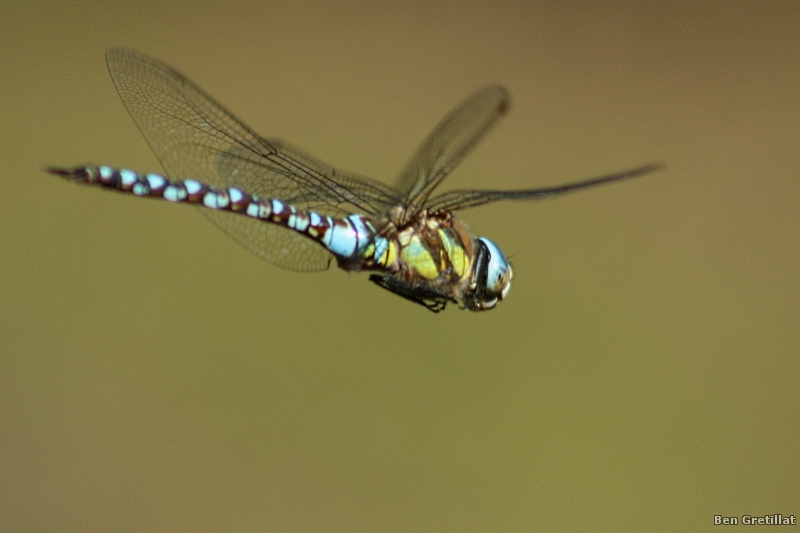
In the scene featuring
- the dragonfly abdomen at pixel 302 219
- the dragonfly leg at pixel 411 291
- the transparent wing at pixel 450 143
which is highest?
the transparent wing at pixel 450 143

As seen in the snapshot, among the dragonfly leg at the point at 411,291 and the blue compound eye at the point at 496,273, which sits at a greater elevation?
the blue compound eye at the point at 496,273

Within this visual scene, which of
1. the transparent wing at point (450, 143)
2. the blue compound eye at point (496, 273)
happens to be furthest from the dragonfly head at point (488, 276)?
the transparent wing at point (450, 143)

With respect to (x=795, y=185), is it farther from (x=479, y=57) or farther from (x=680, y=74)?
(x=479, y=57)

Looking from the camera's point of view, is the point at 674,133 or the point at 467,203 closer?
the point at 467,203

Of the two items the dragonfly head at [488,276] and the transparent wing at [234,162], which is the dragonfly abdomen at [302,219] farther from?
the dragonfly head at [488,276]

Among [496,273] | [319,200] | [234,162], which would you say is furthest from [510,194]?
[234,162]

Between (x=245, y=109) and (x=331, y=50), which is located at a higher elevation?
(x=331, y=50)

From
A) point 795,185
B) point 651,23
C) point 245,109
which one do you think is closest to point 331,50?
point 245,109

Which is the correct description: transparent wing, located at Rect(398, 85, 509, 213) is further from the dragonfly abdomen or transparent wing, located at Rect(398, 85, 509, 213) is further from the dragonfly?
the dragonfly abdomen
